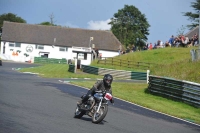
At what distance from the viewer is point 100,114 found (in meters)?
13.4

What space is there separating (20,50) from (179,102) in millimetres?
77370

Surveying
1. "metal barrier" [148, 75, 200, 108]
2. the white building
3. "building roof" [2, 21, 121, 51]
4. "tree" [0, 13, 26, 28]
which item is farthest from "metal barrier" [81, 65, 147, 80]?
"tree" [0, 13, 26, 28]

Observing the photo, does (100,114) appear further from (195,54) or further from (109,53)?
(109,53)

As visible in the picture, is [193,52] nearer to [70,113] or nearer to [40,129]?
[70,113]

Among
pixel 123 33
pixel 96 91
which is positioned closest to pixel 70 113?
pixel 96 91

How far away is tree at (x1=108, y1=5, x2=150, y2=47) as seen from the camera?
115412mm

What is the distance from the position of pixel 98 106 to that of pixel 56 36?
90.5 m

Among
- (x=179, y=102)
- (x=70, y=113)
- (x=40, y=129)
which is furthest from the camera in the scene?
(x=179, y=102)

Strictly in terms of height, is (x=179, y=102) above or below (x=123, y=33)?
below

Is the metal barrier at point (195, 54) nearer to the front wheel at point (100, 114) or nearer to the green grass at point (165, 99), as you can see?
the green grass at point (165, 99)

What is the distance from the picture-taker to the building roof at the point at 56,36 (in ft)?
332

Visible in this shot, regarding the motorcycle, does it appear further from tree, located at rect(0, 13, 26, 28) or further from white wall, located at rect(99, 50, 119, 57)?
tree, located at rect(0, 13, 26, 28)

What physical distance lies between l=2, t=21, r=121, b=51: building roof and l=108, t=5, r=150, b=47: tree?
12.3 meters

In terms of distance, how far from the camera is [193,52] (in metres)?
33.2
